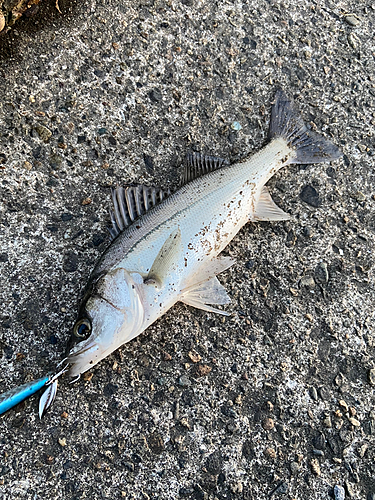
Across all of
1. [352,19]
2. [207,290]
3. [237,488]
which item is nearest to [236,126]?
[207,290]

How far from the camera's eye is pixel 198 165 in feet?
10.5

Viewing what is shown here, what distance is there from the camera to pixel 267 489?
2.58 metres

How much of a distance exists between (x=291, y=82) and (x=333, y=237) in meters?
1.52

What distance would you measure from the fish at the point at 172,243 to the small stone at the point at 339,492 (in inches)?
52.6

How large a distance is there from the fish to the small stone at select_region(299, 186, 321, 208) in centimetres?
24

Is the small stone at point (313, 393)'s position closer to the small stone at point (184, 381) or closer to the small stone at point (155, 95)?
the small stone at point (184, 381)

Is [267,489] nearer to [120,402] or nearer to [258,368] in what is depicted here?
[258,368]

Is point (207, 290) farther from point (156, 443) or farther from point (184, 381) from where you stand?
point (156, 443)

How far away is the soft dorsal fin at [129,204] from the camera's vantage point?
9.41 ft

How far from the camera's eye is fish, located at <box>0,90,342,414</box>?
2.48m

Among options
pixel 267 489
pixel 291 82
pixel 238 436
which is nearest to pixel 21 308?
pixel 238 436

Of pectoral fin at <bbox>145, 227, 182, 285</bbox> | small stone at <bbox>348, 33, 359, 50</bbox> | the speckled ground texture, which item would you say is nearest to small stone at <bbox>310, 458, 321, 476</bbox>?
the speckled ground texture

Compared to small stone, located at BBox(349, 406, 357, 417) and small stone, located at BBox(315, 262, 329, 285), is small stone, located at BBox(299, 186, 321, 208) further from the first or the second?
small stone, located at BBox(349, 406, 357, 417)

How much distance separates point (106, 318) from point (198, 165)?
141 cm
